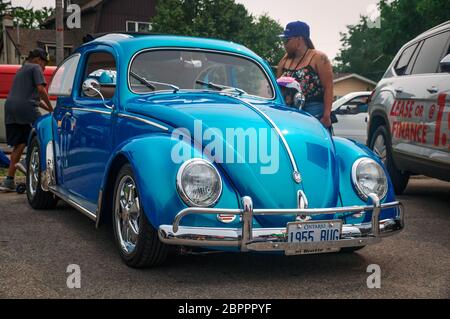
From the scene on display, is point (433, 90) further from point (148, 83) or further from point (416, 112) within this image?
point (148, 83)

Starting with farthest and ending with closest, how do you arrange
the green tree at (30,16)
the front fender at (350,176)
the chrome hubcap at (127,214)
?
the green tree at (30,16) < the chrome hubcap at (127,214) < the front fender at (350,176)

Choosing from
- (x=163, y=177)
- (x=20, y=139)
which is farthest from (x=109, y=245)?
(x=20, y=139)

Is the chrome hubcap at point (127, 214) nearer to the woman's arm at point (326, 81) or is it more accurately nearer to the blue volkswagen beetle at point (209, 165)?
the blue volkswagen beetle at point (209, 165)

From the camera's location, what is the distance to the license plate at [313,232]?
12.4ft

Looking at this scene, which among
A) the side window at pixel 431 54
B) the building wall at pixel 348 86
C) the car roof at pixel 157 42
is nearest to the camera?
the car roof at pixel 157 42

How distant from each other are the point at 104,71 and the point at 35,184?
2.26 m

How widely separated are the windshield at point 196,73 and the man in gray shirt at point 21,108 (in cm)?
307

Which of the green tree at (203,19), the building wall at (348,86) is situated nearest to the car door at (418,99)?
the green tree at (203,19)

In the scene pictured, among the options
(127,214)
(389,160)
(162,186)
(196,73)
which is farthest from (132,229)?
(389,160)

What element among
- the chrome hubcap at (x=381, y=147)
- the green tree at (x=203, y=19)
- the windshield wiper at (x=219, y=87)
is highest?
the green tree at (x=203, y=19)

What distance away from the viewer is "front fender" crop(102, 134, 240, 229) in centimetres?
378

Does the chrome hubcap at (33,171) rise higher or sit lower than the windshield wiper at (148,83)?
lower

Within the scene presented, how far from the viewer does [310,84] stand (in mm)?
6418

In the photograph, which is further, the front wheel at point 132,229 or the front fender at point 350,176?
the front fender at point 350,176
